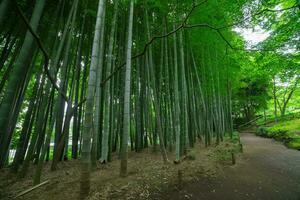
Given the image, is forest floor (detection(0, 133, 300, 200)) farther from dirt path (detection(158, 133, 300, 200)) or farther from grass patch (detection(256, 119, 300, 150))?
grass patch (detection(256, 119, 300, 150))

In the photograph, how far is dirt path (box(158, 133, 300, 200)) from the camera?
2.68 meters

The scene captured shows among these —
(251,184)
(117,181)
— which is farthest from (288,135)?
(117,181)

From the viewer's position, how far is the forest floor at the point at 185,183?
2615 mm

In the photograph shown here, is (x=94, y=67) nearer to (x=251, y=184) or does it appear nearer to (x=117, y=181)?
(x=117, y=181)

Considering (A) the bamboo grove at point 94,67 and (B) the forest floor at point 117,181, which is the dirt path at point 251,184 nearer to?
(B) the forest floor at point 117,181

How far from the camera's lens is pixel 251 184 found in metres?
3.08

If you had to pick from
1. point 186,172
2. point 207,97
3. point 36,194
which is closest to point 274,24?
point 207,97

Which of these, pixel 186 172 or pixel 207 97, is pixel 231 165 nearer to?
pixel 186 172

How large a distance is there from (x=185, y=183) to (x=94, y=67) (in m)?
2.49

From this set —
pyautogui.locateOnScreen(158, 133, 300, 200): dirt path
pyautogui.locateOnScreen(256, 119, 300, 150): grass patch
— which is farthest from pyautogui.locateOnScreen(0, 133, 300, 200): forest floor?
pyautogui.locateOnScreen(256, 119, 300, 150): grass patch

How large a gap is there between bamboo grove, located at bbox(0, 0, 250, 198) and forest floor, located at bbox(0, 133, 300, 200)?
1.06 ft

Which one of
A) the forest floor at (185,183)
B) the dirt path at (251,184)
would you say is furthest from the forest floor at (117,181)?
the dirt path at (251,184)

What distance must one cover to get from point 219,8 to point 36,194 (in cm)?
482

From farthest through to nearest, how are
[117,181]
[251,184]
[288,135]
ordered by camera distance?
[288,135]
[251,184]
[117,181]
